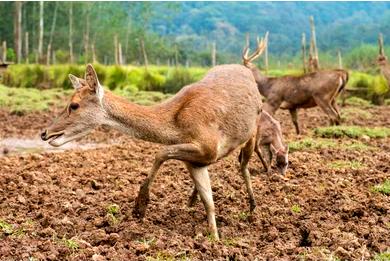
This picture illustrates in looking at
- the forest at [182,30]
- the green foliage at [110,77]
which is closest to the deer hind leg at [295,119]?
the green foliage at [110,77]

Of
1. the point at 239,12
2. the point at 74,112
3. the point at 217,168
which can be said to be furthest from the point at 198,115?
the point at 239,12

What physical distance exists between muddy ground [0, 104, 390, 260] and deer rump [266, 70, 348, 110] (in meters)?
4.56

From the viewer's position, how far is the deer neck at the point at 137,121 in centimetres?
679

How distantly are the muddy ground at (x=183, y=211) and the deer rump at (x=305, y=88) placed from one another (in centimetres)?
456

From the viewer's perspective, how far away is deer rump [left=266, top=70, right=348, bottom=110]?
55.4ft

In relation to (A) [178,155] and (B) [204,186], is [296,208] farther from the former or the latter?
(A) [178,155]

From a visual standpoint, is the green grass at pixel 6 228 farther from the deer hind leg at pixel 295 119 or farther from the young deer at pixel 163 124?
the deer hind leg at pixel 295 119

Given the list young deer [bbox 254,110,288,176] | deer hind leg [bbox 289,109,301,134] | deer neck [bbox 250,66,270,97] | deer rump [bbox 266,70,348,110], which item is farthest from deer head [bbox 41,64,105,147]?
deer neck [bbox 250,66,270,97]

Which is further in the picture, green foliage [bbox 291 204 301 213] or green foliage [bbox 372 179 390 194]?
green foliage [bbox 372 179 390 194]

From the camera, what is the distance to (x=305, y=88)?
17.0m

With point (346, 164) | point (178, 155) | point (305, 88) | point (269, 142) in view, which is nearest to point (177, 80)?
point (305, 88)

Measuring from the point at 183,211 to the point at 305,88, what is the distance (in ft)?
32.3

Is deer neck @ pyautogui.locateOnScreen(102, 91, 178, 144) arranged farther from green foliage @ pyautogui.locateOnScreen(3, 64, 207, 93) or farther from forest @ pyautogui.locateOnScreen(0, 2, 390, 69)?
forest @ pyautogui.locateOnScreen(0, 2, 390, 69)

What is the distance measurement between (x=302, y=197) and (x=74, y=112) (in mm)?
3294
